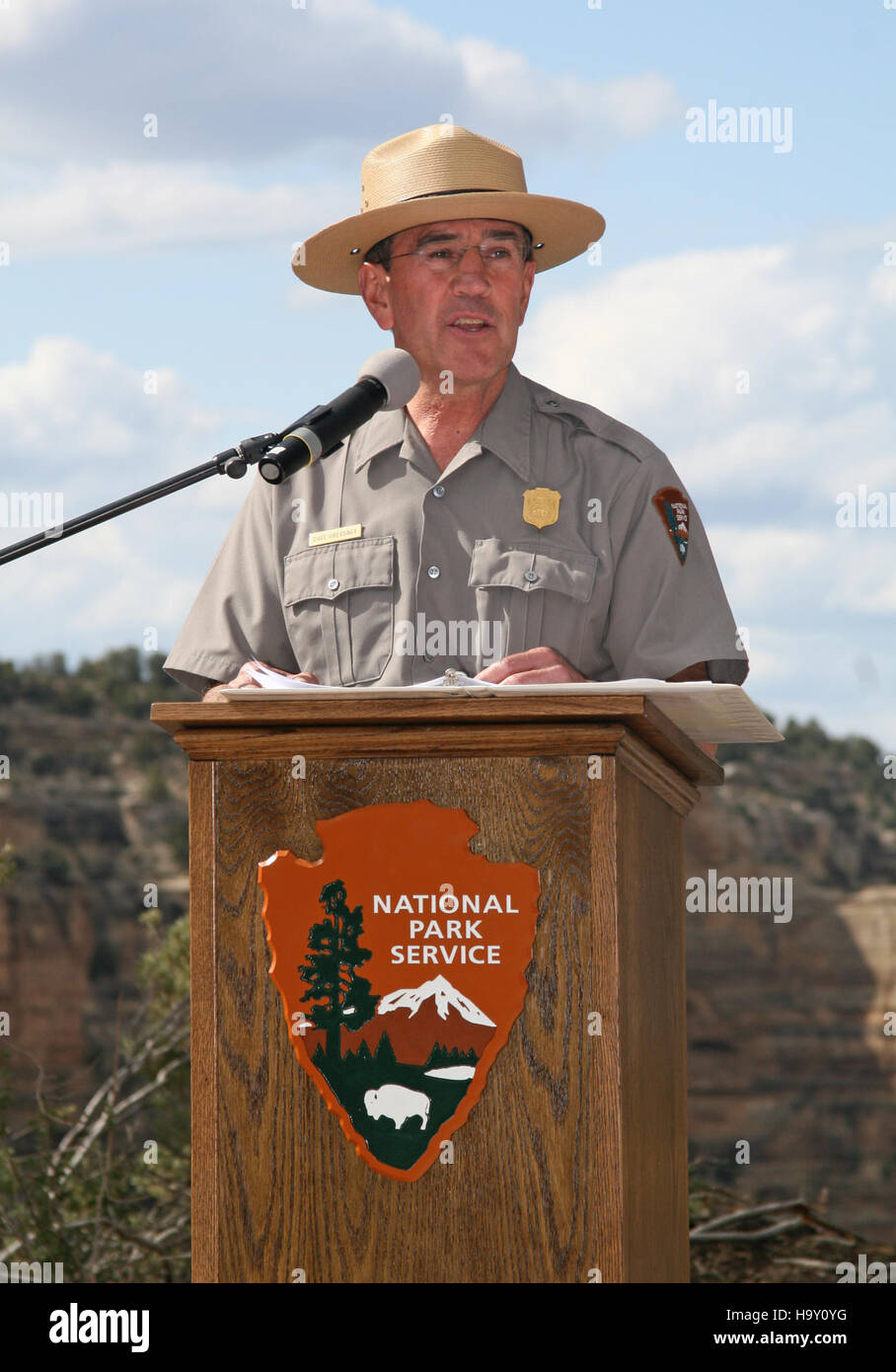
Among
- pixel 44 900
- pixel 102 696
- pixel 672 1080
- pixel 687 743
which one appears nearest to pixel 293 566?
pixel 687 743

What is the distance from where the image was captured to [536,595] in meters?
2.84

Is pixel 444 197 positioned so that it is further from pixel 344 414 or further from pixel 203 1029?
pixel 203 1029

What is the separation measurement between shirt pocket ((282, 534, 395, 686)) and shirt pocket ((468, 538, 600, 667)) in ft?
0.49

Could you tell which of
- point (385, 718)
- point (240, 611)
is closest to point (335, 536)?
point (240, 611)

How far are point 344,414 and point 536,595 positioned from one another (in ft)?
2.04

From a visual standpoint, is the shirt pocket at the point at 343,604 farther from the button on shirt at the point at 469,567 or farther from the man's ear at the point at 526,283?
the man's ear at the point at 526,283

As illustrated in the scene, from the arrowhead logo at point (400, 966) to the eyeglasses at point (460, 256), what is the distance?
1.24 meters

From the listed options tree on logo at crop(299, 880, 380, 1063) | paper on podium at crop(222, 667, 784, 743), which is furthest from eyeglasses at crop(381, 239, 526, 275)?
tree on logo at crop(299, 880, 380, 1063)

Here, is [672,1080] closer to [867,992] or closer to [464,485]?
[464,485]

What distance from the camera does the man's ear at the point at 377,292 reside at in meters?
3.10

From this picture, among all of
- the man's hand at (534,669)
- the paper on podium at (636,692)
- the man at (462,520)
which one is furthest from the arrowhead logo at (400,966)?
the man at (462,520)

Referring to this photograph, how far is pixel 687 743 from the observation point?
8.02 feet

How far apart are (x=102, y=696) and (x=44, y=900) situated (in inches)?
105

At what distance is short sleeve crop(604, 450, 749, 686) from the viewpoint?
2758 mm
